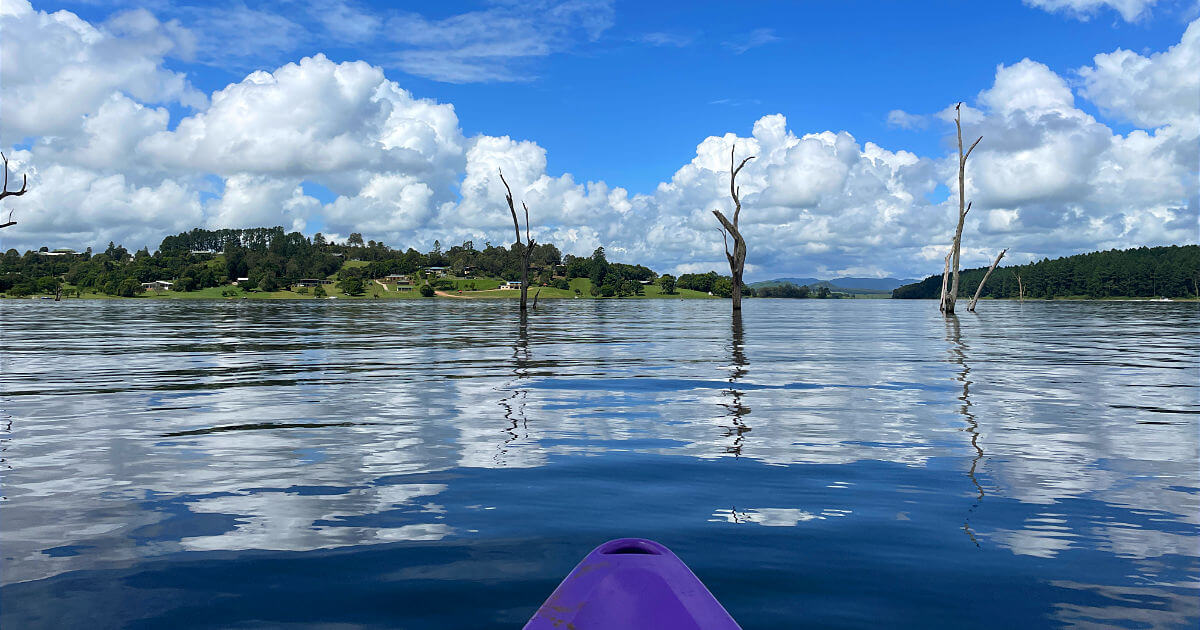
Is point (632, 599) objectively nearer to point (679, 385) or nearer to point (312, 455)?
point (312, 455)

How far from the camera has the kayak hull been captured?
11.0ft

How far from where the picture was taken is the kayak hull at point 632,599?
3.35m

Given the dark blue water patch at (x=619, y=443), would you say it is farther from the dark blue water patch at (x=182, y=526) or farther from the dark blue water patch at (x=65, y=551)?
the dark blue water patch at (x=65, y=551)

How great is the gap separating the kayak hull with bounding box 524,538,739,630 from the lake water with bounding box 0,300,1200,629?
603 mm

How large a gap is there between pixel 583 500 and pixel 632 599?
2.87 metres

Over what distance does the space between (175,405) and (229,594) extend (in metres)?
9.00

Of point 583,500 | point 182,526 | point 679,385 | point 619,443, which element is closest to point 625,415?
point 619,443

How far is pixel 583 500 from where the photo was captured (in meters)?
6.36

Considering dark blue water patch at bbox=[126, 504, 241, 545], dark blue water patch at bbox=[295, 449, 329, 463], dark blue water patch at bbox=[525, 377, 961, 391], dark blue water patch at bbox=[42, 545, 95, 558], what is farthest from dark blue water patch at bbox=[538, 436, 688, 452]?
dark blue water patch at bbox=[525, 377, 961, 391]

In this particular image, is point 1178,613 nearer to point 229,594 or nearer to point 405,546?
point 405,546

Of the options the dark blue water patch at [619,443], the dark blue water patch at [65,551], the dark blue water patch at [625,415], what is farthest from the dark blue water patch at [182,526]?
the dark blue water patch at [625,415]

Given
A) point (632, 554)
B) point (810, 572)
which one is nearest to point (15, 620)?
point (632, 554)

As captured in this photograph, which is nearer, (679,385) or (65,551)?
(65,551)

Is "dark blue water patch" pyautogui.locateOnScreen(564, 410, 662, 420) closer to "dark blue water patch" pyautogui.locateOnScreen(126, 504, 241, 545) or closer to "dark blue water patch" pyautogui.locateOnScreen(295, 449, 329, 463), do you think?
"dark blue water patch" pyautogui.locateOnScreen(295, 449, 329, 463)
